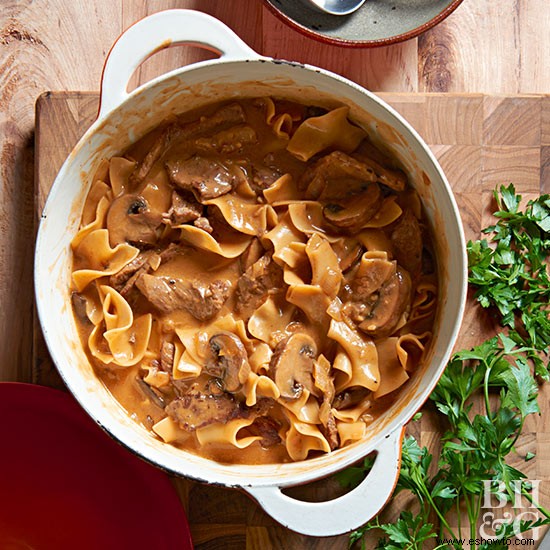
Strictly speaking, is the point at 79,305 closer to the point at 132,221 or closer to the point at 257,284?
the point at 132,221

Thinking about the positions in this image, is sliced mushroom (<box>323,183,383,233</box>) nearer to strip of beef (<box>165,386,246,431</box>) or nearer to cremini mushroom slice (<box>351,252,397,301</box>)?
cremini mushroom slice (<box>351,252,397,301</box>)

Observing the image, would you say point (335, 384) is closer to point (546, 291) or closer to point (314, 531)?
point (314, 531)

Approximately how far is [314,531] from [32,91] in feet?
7.17

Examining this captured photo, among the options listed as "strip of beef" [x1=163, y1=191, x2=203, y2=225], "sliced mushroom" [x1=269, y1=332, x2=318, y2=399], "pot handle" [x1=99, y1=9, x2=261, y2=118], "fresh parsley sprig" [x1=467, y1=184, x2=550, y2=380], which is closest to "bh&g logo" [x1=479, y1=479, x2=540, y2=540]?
"fresh parsley sprig" [x1=467, y1=184, x2=550, y2=380]

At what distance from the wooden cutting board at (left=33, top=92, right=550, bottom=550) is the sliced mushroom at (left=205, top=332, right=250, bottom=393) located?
0.51m

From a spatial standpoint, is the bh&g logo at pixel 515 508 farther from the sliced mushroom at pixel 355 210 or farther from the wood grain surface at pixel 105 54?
the wood grain surface at pixel 105 54

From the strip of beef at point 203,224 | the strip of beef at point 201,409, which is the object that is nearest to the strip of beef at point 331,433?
the strip of beef at point 201,409

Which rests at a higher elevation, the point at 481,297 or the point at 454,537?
the point at 481,297

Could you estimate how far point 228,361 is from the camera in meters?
3.17

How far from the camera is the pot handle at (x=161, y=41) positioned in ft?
9.45

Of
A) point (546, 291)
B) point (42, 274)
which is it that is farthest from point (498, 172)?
point (42, 274)

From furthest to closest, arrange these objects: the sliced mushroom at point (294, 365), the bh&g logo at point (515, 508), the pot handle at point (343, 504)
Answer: the bh&g logo at point (515, 508), the sliced mushroom at point (294, 365), the pot handle at point (343, 504)

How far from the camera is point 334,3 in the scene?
333 centimetres

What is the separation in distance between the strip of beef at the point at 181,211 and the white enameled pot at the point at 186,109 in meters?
0.32
